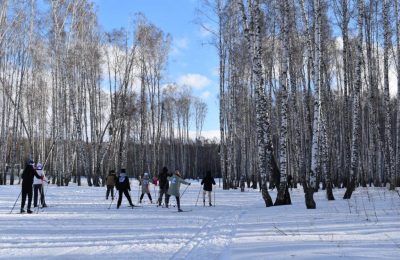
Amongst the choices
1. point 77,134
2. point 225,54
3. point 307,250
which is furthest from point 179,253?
point 77,134

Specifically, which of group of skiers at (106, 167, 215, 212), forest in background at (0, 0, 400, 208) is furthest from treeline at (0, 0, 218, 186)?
group of skiers at (106, 167, 215, 212)

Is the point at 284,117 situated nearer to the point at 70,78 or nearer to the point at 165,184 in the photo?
the point at 165,184

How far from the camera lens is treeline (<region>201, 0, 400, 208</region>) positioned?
15906mm

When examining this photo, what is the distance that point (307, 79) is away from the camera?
102 feet

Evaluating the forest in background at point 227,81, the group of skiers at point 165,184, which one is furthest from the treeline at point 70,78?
the group of skiers at point 165,184

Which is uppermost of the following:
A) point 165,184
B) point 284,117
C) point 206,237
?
point 284,117

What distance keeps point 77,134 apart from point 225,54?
13917mm

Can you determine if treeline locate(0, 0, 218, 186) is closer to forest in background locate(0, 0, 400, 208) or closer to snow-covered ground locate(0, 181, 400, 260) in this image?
forest in background locate(0, 0, 400, 208)

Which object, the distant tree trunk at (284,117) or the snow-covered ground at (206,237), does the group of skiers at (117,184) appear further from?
the distant tree trunk at (284,117)

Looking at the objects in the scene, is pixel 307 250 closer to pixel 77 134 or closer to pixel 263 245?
pixel 263 245

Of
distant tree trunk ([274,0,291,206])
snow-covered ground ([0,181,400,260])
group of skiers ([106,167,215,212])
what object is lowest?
snow-covered ground ([0,181,400,260])

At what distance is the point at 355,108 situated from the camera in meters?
17.1

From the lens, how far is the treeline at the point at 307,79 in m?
15.9

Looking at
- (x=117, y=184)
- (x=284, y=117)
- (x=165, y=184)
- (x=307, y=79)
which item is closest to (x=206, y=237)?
(x=284, y=117)
